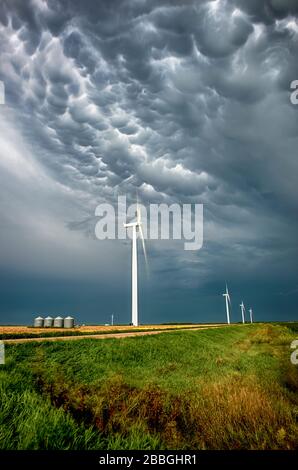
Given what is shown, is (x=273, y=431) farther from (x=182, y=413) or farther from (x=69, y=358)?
(x=69, y=358)

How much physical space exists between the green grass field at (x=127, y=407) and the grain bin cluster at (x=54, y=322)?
128 ft

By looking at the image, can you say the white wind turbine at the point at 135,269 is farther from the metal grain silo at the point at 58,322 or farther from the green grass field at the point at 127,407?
the green grass field at the point at 127,407

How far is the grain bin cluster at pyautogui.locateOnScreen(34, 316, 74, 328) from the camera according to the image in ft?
190

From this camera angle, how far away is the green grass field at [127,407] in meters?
8.18

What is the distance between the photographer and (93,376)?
1648cm

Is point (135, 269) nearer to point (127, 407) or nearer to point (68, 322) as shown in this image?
point (68, 322)

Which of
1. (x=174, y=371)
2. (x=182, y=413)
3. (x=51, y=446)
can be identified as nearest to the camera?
(x=51, y=446)

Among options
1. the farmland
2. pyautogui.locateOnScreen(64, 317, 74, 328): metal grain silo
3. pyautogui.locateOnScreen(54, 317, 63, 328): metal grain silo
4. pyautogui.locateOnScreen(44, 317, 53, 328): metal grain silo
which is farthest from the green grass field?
pyautogui.locateOnScreen(44, 317, 53, 328): metal grain silo

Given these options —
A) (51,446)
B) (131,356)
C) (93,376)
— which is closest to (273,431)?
(51,446)

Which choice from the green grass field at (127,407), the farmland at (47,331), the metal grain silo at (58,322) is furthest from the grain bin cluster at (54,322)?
the green grass field at (127,407)

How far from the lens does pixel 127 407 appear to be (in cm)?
1123

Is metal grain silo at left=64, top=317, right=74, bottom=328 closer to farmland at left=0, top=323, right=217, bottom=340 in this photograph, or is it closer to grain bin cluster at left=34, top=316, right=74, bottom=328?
grain bin cluster at left=34, top=316, right=74, bottom=328
